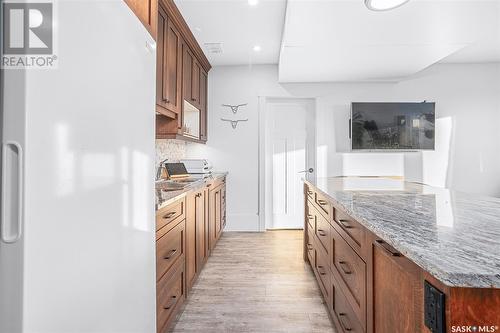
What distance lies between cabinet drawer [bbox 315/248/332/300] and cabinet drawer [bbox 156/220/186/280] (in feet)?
3.30

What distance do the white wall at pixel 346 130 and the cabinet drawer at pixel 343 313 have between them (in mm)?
2827

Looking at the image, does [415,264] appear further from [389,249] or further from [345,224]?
[345,224]

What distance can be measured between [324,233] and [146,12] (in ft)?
5.58

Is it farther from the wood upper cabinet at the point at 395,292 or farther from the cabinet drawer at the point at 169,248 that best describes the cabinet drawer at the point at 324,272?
the cabinet drawer at the point at 169,248

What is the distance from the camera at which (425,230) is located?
859mm

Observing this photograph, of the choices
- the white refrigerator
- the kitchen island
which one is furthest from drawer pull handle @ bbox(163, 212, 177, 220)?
the kitchen island

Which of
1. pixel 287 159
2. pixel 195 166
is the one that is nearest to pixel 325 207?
pixel 195 166

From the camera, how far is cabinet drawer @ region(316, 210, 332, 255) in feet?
6.15

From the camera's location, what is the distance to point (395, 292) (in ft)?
2.99

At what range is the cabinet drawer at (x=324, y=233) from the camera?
1.87 metres

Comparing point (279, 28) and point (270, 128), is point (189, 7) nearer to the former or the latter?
point (279, 28)

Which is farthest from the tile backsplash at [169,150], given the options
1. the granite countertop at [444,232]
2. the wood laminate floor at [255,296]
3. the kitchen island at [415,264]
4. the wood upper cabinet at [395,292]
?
the wood upper cabinet at [395,292]

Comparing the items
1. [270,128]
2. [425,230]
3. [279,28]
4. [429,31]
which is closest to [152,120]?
[425,230]
